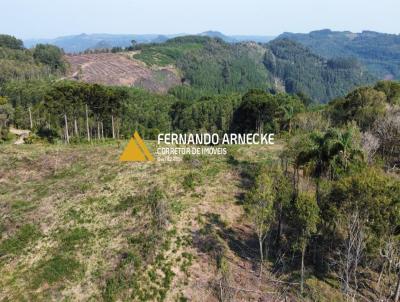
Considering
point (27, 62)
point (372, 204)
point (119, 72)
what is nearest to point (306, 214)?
point (372, 204)

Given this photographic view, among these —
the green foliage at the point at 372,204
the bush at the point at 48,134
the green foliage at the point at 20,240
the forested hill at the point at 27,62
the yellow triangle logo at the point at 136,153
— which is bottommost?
the green foliage at the point at 20,240

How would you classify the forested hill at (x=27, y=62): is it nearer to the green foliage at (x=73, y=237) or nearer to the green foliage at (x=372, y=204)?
the green foliage at (x=73, y=237)

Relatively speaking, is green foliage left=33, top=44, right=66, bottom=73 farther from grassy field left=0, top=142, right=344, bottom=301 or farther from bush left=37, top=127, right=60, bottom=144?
grassy field left=0, top=142, right=344, bottom=301

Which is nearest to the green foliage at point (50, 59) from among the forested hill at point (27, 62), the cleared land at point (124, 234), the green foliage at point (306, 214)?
the forested hill at point (27, 62)

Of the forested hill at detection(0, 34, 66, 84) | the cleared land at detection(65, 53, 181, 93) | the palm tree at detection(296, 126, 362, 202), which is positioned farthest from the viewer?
the cleared land at detection(65, 53, 181, 93)

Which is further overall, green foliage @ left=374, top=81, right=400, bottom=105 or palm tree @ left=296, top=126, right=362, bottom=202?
green foliage @ left=374, top=81, right=400, bottom=105

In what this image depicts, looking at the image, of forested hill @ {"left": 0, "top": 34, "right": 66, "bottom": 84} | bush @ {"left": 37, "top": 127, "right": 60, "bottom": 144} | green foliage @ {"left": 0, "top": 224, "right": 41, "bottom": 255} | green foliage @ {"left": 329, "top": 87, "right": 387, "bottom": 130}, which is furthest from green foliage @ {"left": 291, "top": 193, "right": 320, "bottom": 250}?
forested hill @ {"left": 0, "top": 34, "right": 66, "bottom": 84}

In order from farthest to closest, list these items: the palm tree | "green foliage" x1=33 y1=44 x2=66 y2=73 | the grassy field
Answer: "green foliage" x1=33 y1=44 x2=66 y2=73, the palm tree, the grassy field
